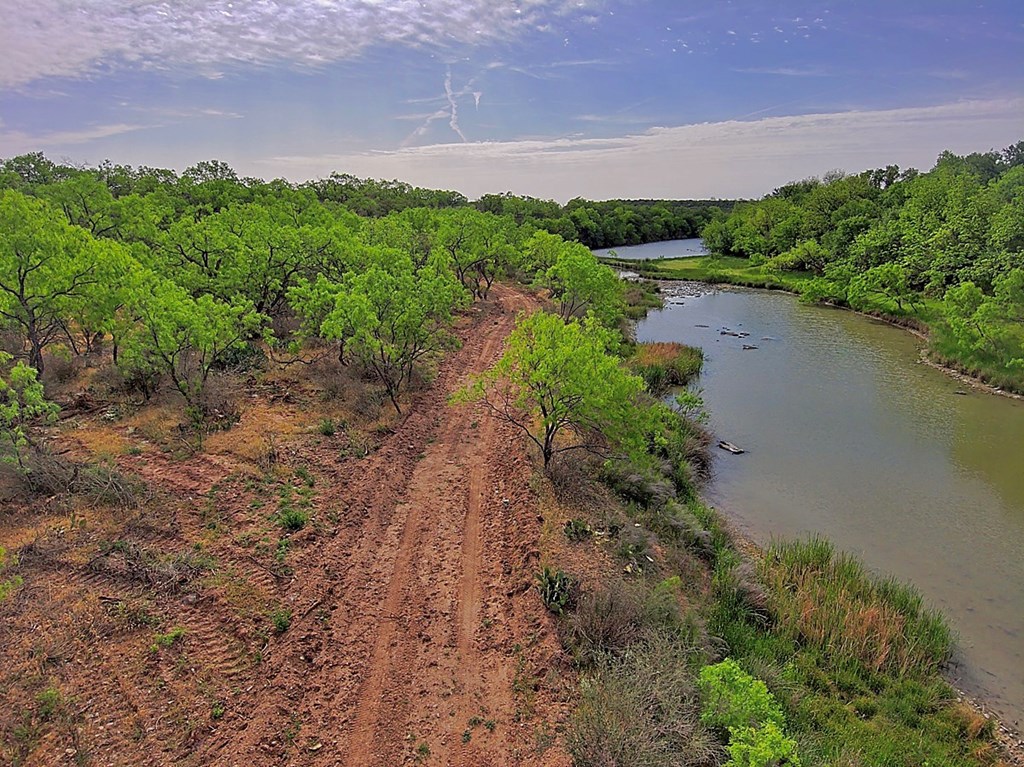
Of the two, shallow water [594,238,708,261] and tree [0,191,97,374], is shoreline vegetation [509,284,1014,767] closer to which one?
tree [0,191,97,374]

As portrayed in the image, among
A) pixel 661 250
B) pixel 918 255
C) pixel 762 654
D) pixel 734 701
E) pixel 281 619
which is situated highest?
pixel 661 250

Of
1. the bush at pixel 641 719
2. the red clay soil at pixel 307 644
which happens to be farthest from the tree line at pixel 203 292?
the bush at pixel 641 719

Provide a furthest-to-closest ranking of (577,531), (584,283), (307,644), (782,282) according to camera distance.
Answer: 1. (782,282)
2. (584,283)
3. (577,531)
4. (307,644)

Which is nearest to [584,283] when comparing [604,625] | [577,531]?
[577,531]

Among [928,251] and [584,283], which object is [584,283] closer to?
[584,283]

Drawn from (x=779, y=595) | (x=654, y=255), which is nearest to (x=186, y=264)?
(x=779, y=595)

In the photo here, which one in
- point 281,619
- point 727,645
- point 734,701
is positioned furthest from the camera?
point 727,645

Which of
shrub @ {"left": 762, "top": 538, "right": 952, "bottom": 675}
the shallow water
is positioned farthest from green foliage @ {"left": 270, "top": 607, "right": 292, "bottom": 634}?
the shallow water

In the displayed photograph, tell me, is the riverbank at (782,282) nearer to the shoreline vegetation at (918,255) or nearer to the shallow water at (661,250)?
the shoreline vegetation at (918,255)
